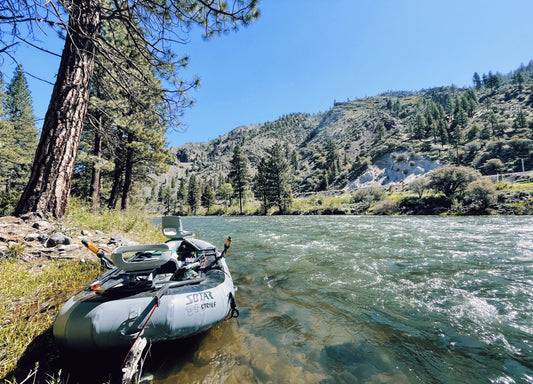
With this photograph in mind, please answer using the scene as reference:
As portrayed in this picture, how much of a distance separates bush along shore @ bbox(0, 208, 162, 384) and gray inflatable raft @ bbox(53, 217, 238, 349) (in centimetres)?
40

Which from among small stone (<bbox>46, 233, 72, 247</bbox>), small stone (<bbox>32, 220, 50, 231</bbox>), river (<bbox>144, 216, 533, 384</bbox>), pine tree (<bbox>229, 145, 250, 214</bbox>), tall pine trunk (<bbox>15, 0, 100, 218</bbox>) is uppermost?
pine tree (<bbox>229, 145, 250, 214</bbox>)

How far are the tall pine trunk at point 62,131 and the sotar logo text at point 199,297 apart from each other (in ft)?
16.0

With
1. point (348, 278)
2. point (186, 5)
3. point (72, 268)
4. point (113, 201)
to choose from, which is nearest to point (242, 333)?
point (348, 278)

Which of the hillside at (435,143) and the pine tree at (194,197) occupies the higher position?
the hillside at (435,143)

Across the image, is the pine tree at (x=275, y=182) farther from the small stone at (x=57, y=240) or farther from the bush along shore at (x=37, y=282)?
the small stone at (x=57, y=240)

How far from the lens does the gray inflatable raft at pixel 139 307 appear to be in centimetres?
236

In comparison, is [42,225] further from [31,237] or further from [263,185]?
[263,185]

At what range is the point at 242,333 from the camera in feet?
11.6

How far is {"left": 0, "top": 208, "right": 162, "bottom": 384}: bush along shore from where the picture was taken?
2381 millimetres

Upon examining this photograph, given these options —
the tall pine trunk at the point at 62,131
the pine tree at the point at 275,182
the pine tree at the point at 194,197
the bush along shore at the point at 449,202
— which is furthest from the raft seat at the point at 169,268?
the pine tree at the point at 194,197

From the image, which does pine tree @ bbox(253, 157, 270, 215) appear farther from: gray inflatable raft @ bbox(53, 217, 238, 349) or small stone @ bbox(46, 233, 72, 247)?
gray inflatable raft @ bbox(53, 217, 238, 349)

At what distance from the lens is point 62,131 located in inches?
212

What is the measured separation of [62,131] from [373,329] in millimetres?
7881

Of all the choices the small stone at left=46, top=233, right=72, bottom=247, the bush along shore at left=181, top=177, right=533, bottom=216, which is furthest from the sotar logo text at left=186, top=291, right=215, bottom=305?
the bush along shore at left=181, top=177, right=533, bottom=216
